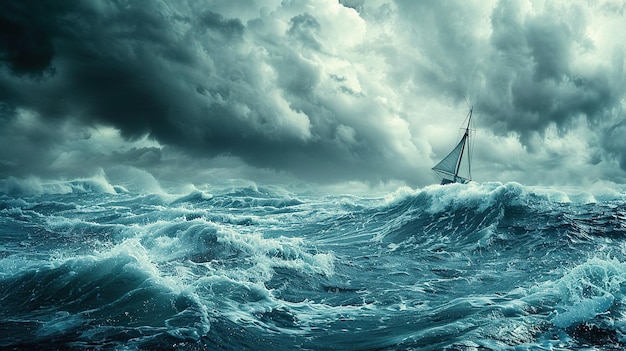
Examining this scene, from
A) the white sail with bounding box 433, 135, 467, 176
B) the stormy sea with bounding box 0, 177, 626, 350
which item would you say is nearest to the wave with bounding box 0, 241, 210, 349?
the stormy sea with bounding box 0, 177, 626, 350

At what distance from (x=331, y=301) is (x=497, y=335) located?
191 inches

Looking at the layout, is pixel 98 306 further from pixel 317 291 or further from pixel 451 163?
pixel 451 163

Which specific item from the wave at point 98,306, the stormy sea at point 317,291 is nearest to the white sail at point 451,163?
the stormy sea at point 317,291

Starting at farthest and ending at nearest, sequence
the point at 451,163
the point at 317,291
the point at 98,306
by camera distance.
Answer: the point at 451,163 → the point at 317,291 → the point at 98,306

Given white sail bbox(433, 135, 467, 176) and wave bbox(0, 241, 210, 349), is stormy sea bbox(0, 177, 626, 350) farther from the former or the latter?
white sail bbox(433, 135, 467, 176)

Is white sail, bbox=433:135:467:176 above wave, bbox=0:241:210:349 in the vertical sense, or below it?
above

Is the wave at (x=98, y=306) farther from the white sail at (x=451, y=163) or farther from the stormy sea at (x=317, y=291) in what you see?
the white sail at (x=451, y=163)

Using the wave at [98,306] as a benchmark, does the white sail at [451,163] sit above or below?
above

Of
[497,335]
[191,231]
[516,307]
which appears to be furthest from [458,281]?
[191,231]

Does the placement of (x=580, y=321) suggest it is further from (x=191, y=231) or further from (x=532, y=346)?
(x=191, y=231)

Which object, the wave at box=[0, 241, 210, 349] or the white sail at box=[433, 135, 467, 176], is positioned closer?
the wave at box=[0, 241, 210, 349]

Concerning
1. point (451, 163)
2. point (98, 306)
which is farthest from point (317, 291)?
point (451, 163)

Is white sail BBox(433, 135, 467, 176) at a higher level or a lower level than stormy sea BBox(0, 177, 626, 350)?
higher

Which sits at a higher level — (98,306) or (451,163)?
(451,163)
